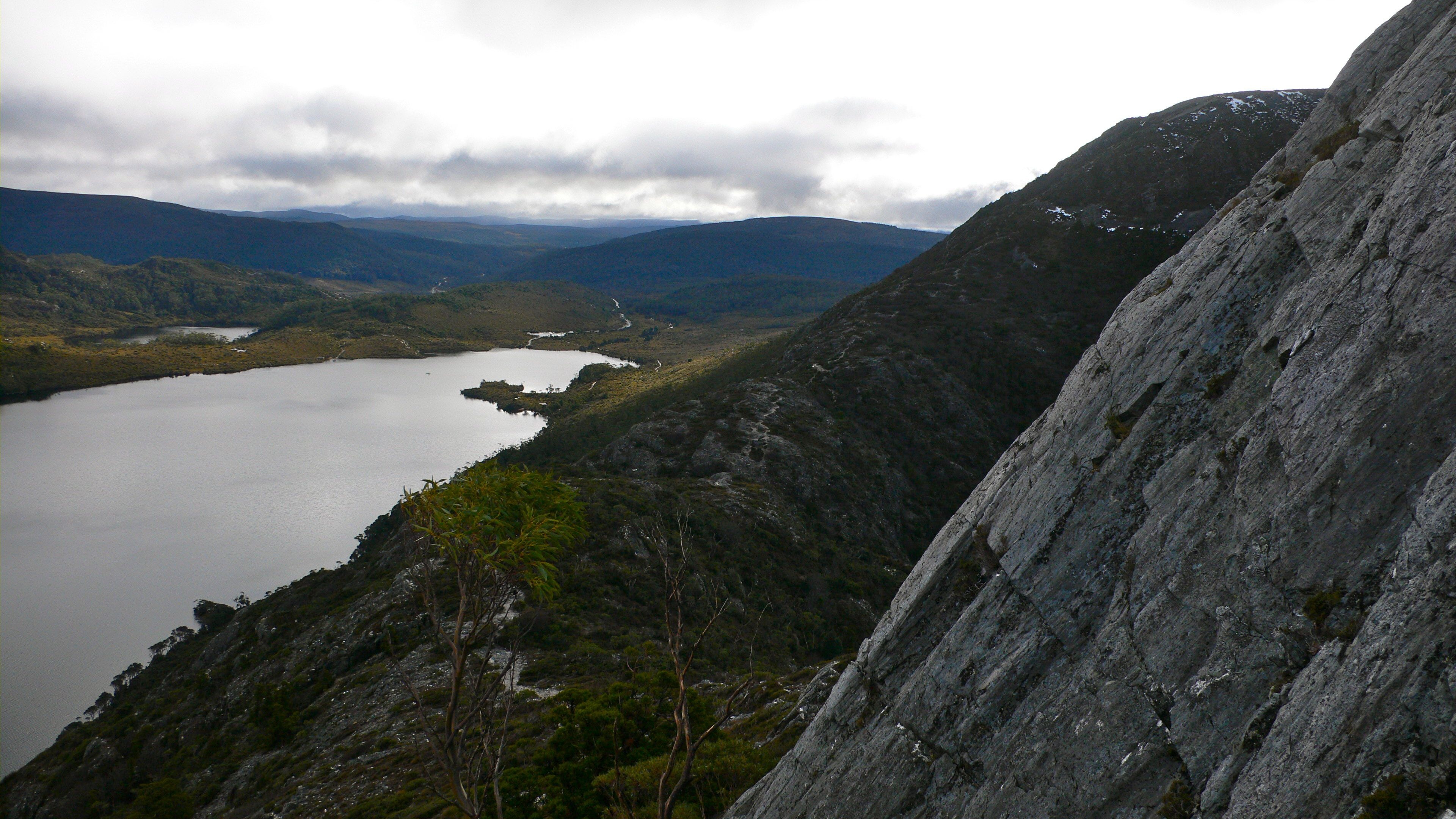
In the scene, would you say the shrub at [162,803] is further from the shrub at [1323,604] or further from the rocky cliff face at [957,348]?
the shrub at [1323,604]

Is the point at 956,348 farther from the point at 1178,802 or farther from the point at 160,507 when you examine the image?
the point at 160,507

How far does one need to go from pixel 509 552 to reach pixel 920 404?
72.0 m

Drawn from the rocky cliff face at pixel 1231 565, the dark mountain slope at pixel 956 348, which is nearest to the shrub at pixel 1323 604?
the rocky cliff face at pixel 1231 565

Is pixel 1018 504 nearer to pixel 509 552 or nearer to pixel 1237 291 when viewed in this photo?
pixel 1237 291

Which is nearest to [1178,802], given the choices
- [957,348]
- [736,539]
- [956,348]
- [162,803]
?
[736,539]

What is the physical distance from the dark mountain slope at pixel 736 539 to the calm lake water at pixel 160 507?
11.8 m

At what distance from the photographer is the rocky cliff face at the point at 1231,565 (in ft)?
23.9

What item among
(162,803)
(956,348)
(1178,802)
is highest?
(956,348)

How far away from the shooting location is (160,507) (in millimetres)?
104625

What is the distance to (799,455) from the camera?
66000 mm

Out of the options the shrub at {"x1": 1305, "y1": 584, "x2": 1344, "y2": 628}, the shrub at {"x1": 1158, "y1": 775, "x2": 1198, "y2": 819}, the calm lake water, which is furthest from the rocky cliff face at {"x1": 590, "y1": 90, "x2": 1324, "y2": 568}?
the calm lake water

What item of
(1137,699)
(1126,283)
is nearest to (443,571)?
(1137,699)

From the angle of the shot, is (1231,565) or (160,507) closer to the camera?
(1231,565)

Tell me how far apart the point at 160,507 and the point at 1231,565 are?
141 meters
